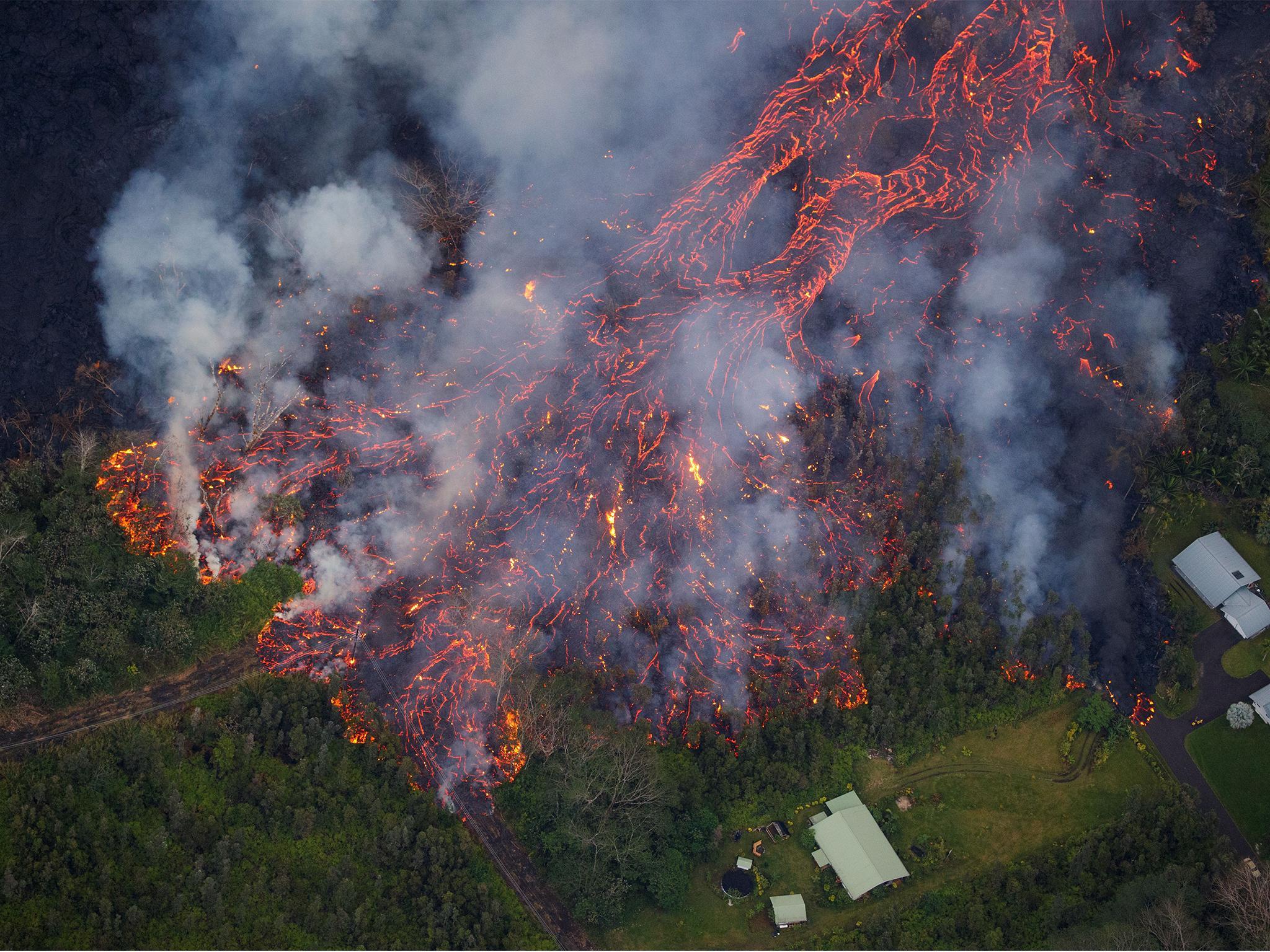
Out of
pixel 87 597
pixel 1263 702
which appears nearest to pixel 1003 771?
pixel 1263 702

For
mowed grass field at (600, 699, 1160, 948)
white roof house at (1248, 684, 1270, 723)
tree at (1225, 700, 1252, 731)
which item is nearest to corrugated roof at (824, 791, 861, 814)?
mowed grass field at (600, 699, 1160, 948)

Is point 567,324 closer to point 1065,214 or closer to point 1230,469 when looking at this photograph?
point 1065,214

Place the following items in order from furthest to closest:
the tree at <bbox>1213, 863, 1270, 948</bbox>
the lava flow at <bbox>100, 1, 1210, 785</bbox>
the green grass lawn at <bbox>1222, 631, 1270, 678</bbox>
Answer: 1. the green grass lawn at <bbox>1222, 631, 1270, 678</bbox>
2. the lava flow at <bbox>100, 1, 1210, 785</bbox>
3. the tree at <bbox>1213, 863, 1270, 948</bbox>

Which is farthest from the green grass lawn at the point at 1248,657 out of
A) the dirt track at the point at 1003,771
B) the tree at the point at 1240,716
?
the dirt track at the point at 1003,771

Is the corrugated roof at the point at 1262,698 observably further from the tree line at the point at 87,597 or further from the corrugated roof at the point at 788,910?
the tree line at the point at 87,597

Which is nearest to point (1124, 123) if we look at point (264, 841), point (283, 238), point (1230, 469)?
point (1230, 469)

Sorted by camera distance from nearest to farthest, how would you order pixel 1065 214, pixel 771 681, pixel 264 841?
pixel 264 841 < pixel 771 681 < pixel 1065 214

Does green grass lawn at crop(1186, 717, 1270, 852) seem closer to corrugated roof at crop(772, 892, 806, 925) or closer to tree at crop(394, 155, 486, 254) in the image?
corrugated roof at crop(772, 892, 806, 925)
